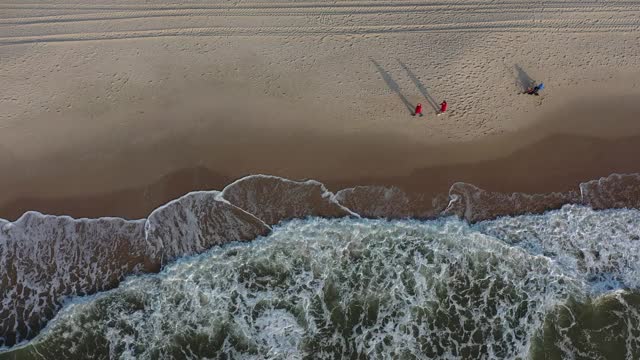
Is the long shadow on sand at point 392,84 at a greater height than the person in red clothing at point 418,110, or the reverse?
the long shadow on sand at point 392,84

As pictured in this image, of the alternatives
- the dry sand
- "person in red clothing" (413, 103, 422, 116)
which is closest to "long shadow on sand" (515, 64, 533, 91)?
the dry sand

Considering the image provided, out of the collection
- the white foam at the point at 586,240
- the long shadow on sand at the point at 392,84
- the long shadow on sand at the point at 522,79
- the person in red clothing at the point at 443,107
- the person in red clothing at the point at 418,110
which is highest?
the long shadow on sand at the point at 522,79

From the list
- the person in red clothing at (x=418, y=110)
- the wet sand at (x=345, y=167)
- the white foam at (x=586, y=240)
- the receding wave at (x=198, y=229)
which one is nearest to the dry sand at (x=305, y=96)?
the wet sand at (x=345, y=167)

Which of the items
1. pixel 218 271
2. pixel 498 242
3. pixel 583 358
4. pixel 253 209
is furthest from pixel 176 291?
pixel 583 358

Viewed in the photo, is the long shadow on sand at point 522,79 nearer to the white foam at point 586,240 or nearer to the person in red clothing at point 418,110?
the person in red clothing at point 418,110

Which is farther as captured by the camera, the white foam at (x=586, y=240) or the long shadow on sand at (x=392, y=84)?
the long shadow on sand at (x=392, y=84)

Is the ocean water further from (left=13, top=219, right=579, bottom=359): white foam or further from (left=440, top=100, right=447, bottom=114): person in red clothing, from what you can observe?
(left=440, top=100, right=447, bottom=114): person in red clothing
